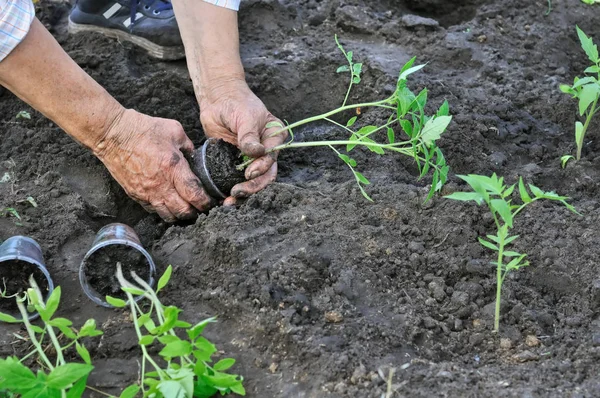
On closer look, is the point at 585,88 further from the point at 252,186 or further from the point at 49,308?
the point at 49,308

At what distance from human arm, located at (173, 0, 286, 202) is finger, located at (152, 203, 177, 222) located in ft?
1.25

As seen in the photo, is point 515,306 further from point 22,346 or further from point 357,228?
point 22,346

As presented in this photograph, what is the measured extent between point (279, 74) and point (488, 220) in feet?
4.53

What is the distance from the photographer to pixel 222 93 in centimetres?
298

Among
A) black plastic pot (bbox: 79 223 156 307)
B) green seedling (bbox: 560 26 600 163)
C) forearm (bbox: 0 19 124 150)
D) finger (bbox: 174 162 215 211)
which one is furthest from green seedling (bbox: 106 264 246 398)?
green seedling (bbox: 560 26 600 163)

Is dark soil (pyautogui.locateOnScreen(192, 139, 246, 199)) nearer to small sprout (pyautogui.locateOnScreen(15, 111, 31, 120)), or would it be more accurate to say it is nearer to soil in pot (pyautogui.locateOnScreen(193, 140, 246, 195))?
soil in pot (pyautogui.locateOnScreen(193, 140, 246, 195))

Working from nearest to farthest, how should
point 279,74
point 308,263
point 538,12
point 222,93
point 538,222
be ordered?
point 308,263, point 538,222, point 222,93, point 279,74, point 538,12

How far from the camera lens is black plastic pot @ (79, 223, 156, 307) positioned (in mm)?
2246

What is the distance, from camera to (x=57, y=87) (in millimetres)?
2518

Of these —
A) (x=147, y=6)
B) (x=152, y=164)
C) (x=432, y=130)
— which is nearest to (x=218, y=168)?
(x=152, y=164)

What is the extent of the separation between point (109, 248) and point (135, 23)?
165 cm

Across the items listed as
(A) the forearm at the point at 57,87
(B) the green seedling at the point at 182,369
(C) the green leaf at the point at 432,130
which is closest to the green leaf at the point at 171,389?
(B) the green seedling at the point at 182,369

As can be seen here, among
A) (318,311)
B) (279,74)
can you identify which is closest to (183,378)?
(318,311)

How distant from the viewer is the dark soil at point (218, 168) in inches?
107
